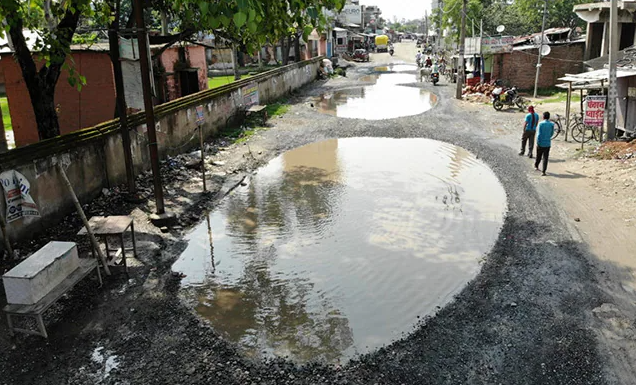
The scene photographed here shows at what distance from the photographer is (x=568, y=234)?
31.0 ft

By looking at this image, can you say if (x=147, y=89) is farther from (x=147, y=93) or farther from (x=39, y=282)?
(x=39, y=282)

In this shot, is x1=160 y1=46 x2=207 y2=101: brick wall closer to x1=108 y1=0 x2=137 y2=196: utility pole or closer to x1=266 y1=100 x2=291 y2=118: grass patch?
x1=266 y1=100 x2=291 y2=118: grass patch

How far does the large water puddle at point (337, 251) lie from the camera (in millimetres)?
6934

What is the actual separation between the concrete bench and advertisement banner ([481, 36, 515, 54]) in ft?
86.6

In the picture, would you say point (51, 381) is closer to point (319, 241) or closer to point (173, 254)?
point (173, 254)

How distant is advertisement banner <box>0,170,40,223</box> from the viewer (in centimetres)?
839

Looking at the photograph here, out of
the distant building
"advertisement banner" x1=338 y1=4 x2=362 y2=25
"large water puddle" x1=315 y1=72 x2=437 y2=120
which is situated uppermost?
"advertisement banner" x1=338 y1=4 x2=362 y2=25

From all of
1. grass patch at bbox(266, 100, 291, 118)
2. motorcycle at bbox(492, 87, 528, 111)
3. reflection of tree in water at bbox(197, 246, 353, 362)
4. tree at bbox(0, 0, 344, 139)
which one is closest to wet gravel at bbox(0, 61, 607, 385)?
reflection of tree in water at bbox(197, 246, 353, 362)

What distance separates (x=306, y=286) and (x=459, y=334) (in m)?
2.61

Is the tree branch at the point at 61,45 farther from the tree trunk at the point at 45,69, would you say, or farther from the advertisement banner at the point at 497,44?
the advertisement banner at the point at 497,44

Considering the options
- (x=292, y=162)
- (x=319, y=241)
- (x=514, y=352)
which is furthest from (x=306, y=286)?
(x=292, y=162)

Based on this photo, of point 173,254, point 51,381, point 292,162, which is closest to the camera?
point 51,381

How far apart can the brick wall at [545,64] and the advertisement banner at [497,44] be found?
1.21 m

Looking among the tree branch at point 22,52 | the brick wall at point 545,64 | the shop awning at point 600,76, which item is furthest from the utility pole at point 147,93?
the brick wall at point 545,64
